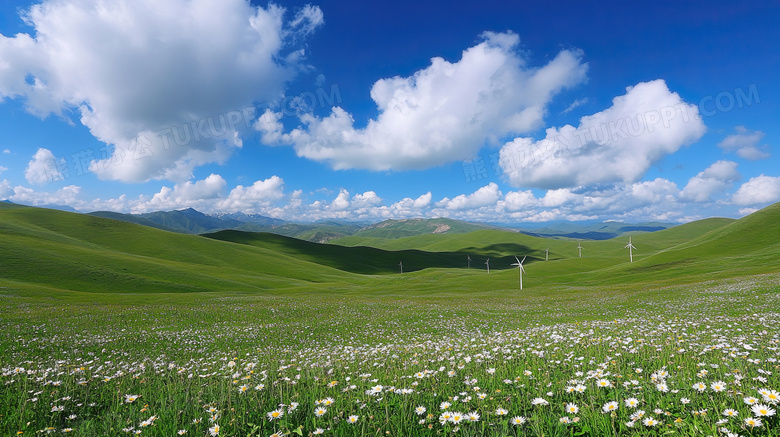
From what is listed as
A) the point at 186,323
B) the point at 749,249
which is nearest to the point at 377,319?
the point at 186,323

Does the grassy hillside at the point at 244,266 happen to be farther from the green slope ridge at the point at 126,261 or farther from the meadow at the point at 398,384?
the meadow at the point at 398,384

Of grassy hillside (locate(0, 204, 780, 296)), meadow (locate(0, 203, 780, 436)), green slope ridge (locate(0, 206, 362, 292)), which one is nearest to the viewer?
meadow (locate(0, 203, 780, 436))

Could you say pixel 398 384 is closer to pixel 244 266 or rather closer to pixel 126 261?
pixel 126 261

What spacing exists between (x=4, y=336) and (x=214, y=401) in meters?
24.7

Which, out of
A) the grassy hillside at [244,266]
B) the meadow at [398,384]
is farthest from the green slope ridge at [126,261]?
the meadow at [398,384]

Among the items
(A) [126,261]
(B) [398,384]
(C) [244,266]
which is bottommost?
(C) [244,266]

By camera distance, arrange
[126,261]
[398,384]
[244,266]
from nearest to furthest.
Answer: [398,384] → [126,261] → [244,266]

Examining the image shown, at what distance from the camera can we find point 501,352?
9312 millimetres

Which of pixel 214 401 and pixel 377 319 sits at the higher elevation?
pixel 214 401

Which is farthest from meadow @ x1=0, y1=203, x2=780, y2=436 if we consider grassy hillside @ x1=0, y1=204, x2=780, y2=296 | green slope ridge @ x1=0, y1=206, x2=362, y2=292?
green slope ridge @ x1=0, y1=206, x2=362, y2=292

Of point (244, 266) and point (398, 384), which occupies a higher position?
point (398, 384)

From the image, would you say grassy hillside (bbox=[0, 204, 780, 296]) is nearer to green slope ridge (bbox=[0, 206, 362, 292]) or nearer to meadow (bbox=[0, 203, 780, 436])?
green slope ridge (bbox=[0, 206, 362, 292])

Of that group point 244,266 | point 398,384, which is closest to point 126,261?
point 244,266

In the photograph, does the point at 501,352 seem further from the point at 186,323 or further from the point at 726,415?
the point at 186,323
